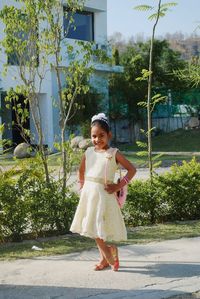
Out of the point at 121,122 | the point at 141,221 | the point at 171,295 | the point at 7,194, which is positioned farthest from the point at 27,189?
the point at 121,122

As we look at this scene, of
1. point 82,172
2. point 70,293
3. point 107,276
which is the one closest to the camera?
point 70,293

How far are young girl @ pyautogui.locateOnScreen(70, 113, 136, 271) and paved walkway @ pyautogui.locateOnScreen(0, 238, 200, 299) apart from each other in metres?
0.28

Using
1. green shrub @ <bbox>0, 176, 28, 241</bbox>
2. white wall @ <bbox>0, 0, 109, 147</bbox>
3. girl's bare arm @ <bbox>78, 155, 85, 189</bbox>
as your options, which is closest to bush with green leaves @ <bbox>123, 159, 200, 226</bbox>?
green shrub @ <bbox>0, 176, 28, 241</bbox>

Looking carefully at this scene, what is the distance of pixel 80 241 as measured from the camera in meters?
6.75

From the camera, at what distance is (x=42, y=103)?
2516 centimetres

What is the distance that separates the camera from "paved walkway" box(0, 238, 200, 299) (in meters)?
4.71

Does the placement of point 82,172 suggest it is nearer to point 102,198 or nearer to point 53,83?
point 102,198

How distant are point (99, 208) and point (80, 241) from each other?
1593 millimetres

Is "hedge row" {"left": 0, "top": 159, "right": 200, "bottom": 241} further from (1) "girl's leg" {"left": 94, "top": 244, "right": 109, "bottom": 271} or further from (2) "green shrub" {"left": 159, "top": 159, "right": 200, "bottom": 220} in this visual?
(1) "girl's leg" {"left": 94, "top": 244, "right": 109, "bottom": 271}

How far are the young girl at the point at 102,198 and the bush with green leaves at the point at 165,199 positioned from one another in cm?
241

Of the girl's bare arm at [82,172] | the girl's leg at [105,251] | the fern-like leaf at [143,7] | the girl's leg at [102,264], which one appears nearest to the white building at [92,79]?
the fern-like leaf at [143,7]

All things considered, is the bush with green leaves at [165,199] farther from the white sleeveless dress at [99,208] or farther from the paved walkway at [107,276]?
the white sleeveless dress at [99,208]

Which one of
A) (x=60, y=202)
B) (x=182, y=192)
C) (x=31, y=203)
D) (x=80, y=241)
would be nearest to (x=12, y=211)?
(x=31, y=203)

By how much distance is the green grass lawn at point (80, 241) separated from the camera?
6.18 metres
